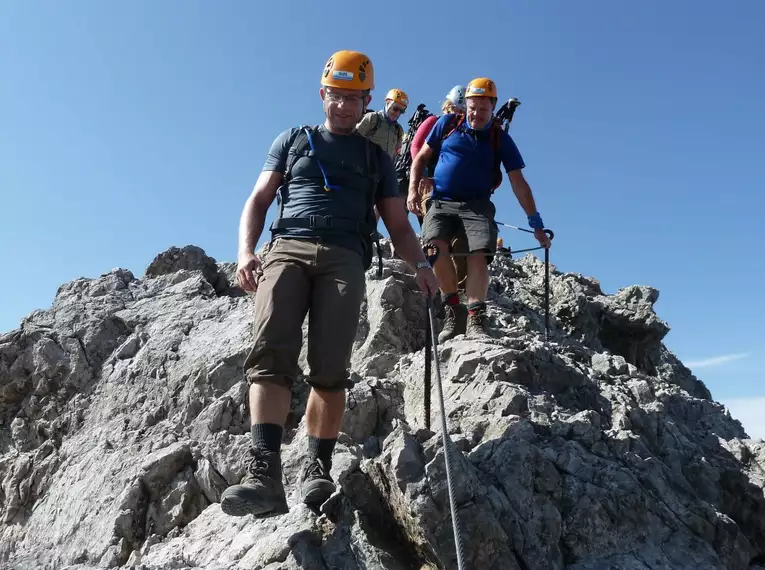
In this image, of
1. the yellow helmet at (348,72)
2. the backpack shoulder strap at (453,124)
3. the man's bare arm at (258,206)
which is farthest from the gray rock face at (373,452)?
the yellow helmet at (348,72)

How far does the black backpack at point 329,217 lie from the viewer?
16.7 feet

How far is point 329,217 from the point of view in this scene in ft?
16.6

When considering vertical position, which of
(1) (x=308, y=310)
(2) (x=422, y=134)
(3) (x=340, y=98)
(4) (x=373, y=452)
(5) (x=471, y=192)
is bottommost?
(4) (x=373, y=452)

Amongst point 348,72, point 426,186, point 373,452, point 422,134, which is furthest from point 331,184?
point 422,134

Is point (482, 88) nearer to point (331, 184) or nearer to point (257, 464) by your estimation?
point (331, 184)

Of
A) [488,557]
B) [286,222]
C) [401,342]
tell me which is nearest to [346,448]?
[488,557]

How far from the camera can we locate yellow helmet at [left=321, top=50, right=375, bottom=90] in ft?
17.0

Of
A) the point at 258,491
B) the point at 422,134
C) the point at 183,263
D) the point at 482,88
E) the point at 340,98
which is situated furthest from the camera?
the point at 183,263

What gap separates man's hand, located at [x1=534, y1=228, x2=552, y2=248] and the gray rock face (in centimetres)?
128

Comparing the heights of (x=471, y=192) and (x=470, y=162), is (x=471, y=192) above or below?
below

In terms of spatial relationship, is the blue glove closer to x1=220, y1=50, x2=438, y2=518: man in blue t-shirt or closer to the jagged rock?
x1=220, y1=50, x2=438, y2=518: man in blue t-shirt

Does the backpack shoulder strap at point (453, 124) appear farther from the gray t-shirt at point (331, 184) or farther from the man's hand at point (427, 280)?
the man's hand at point (427, 280)

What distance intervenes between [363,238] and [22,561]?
530 centimetres

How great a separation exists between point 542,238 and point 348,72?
4.27 m
